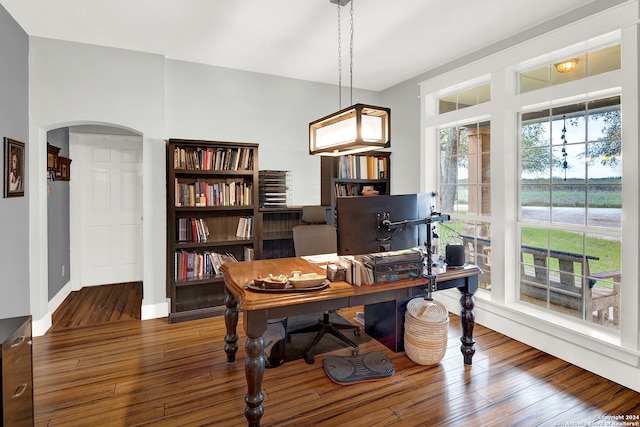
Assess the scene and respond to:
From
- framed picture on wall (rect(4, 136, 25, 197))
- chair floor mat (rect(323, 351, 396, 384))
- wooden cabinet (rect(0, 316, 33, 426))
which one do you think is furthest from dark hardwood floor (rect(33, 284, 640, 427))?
framed picture on wall (rect(4, 136, 25, 197))

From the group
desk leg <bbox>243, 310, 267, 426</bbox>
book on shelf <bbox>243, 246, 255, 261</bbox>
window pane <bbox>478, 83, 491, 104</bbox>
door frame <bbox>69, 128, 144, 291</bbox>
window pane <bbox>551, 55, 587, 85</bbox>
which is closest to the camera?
desk leg <bbox>243, 310, 267, 426</bbox>

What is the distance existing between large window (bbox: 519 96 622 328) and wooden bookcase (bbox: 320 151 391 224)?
176 centimetres

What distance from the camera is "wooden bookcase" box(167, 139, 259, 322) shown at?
3.64 m

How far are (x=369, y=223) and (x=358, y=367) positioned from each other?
1250 millimetres

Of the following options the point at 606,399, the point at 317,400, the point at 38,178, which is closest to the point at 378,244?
the point at 317,400

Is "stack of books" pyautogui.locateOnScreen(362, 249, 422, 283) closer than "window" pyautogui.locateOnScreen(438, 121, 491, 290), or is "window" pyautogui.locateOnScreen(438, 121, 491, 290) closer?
"stack of books" pyautogui.locateOnScreen(362, 249, 422, 283)

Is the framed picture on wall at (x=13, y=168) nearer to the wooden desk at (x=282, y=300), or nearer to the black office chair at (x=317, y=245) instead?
the wooden desk at (x=282, y=300)

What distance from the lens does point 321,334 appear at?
2.94 metres

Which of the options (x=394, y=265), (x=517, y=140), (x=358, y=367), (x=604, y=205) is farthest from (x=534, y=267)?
(x=358, y=367)

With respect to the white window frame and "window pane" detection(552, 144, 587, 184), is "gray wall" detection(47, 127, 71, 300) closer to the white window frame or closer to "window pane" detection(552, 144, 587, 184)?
the white window frame

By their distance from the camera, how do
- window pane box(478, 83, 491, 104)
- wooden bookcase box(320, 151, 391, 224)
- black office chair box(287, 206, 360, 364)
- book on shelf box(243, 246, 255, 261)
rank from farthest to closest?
wooden bookcase box(320, 151, 391, 224) < book on shelf box(243, 246, 255, 261) < window pane box(478, 83, 491, 104) < black office chair box(287, 206, 360, 364)

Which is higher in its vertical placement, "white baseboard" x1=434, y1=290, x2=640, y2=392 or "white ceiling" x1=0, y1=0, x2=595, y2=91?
"white ceiling" x1=0, y1=0, x2=595, y2=91

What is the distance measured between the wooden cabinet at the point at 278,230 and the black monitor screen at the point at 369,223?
2.09 meters

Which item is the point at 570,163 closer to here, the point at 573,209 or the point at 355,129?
the point at 573,209
